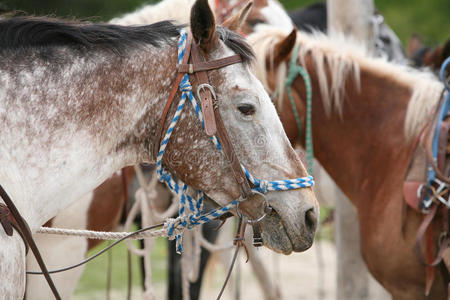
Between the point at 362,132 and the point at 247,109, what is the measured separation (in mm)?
1498

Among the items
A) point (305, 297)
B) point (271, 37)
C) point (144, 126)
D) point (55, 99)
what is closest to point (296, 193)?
point (144, 126)

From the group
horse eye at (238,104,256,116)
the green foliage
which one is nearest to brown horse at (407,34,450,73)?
horse eye at (238,104,256,116)

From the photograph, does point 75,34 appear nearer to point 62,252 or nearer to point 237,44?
point 237,44

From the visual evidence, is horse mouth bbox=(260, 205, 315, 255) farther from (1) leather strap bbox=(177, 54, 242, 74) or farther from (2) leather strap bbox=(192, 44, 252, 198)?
(1) leather strap bbox=(177, 54, 242, 74)

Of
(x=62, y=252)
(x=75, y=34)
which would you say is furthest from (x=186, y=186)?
(x=62, y=252)

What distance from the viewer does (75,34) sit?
5.90 feet

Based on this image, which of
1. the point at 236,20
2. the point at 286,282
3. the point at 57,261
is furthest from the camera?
the point at 286,282

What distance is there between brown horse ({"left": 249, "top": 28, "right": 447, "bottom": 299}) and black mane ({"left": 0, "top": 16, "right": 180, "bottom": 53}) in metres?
1.27

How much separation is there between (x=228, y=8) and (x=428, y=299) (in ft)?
7.35

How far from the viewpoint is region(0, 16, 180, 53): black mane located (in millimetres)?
1743

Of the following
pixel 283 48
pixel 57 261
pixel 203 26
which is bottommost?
pixel 57 261

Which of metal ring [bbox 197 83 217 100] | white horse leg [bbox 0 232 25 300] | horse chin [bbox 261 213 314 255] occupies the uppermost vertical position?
metal ring [bbox 197 83 217 100]

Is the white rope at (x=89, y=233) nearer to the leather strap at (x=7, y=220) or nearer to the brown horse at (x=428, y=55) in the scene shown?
the leather strap at (x=7, y=220)

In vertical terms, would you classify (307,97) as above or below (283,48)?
below
